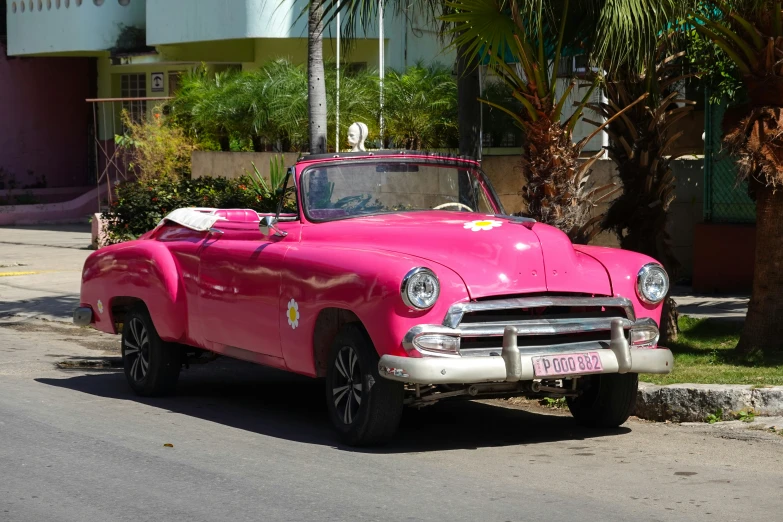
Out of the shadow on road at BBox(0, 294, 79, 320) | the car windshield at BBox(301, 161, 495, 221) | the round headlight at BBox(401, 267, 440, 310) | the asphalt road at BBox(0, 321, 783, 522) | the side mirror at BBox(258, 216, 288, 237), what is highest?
the car windshield at BBox(301, 161, 495, 221)

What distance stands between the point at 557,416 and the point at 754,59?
3188mm

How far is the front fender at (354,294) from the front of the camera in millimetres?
6840

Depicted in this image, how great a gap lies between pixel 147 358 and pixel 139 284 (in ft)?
1.81

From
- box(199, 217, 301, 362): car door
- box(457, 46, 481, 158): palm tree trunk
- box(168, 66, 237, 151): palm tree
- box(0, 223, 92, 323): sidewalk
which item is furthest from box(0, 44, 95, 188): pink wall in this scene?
box(199, 217, 301, 362): car door

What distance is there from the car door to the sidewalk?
5.70 m

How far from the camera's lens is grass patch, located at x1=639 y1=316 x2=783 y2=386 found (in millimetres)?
8672

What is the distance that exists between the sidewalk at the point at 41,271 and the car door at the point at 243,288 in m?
5.70

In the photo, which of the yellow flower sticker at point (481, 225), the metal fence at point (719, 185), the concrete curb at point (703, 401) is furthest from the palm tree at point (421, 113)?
Answer: the yellow flower sticker at point (481, 225)

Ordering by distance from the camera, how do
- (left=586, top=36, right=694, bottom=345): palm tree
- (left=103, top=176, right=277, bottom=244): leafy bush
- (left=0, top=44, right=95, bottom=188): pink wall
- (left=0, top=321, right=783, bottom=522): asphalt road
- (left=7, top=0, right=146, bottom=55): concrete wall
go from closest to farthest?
1. (left=0, top=321, right=783, bottom=522): asphalt road
2. (left=586, top=36, right=694, bottom=345): palm tree
3. (left=103, top=176, right=277, bottom=244): leafy bush
4. (left=7, top=0, right=146, bottom=55): concrete wall
5. (left=0, top=44, right=95, bottom=188): pink wall

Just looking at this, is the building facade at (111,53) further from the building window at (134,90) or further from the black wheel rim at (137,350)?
the black wheel rim at (137,350)

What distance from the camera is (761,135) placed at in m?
9.37

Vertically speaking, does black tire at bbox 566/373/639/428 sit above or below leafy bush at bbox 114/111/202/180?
below

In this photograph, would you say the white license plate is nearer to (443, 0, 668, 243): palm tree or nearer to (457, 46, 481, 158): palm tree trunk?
(443, 0, 668, 243): palm tree

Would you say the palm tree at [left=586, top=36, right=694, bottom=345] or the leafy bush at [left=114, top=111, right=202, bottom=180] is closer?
the palm tree at [left=586, top=36, right=694, bottom=345]
